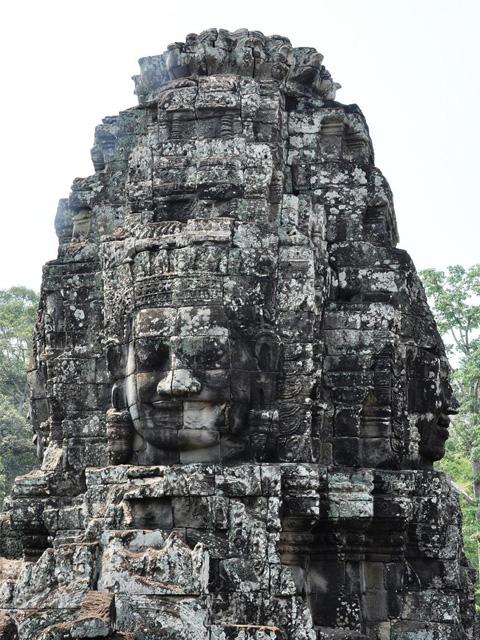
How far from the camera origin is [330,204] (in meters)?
12.6

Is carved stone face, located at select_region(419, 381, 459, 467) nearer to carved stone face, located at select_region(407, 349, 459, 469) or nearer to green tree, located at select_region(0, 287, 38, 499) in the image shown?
carved stone face, located at select_region(407, 349, 459, 469)

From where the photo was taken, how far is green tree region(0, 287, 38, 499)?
3006cm

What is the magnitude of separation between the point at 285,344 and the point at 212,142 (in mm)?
2309

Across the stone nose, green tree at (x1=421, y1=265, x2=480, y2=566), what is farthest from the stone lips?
green tree at (x1=421, y1=265, x2=480, y2=566)

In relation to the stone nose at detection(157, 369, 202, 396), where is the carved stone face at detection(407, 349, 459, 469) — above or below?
above

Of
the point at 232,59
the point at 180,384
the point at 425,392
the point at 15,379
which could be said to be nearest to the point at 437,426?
the point at 425,392

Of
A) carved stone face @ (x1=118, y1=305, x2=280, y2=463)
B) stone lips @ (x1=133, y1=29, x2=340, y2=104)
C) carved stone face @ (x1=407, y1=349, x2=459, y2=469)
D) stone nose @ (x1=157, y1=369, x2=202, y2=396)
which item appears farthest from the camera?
carved stone face @ (x1=407, y1=349, x2=459, y2=469)

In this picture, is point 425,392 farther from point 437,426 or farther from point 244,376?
point 244,376

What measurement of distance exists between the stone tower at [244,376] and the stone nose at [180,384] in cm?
3

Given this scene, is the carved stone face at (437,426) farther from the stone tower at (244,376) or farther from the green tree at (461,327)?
the green tree at (461,327)

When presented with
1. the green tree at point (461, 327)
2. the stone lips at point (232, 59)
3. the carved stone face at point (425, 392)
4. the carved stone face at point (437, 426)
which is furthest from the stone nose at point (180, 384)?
the green tree at point (461, 327)

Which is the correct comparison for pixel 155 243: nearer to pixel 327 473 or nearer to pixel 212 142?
pixel 212 142

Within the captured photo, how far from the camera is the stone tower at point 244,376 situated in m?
10.4

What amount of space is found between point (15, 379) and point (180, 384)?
25.4m
